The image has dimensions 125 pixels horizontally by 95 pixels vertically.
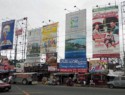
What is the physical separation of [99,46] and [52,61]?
12.9m

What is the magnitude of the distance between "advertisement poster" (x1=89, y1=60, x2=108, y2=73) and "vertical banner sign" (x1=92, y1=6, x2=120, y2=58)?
1.64m

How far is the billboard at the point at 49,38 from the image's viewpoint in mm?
49438

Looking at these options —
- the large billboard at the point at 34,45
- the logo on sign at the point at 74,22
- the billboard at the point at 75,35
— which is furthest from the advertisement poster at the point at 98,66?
the large billboard at the point at 34,45

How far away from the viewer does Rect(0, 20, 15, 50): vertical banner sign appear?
54625 mm

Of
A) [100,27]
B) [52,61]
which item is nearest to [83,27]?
[100,27]

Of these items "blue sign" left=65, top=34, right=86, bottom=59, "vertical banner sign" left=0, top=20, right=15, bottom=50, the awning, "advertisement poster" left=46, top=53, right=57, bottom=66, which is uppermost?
"vertical banner sign" left=0, top=20, right=15, bottom=50

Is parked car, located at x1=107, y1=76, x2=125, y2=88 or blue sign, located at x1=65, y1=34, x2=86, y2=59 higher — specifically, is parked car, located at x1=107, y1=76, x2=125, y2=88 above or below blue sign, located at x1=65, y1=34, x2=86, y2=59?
below

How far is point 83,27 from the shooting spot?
4281cm

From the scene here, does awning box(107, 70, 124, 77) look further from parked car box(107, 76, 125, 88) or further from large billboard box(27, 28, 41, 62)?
large billboard box(27, 28, 41, 62)

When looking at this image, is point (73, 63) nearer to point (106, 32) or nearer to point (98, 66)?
point (98, 66)

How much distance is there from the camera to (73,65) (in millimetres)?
46094

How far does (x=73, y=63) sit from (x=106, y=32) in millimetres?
8155

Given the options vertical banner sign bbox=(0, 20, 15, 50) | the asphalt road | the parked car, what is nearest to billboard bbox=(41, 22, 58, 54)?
vertical banner sign bbox=(0, 20, 15, 50)

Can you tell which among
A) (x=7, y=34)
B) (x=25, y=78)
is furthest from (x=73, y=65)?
(x=7, y=34)
